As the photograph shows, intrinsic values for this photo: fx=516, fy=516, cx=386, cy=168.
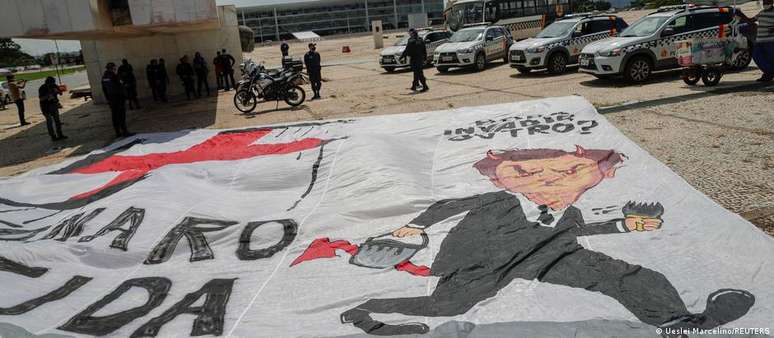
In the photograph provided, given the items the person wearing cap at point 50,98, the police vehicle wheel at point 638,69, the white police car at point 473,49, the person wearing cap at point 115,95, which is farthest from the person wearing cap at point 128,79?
the police vehicle wheel at point 638,69

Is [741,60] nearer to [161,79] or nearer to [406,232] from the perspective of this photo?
[406,232]

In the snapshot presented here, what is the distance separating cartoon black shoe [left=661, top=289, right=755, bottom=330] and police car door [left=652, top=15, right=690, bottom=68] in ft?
36.7

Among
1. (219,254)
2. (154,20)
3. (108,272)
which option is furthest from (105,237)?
(154,20)

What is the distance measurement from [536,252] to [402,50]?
1897 centimetres

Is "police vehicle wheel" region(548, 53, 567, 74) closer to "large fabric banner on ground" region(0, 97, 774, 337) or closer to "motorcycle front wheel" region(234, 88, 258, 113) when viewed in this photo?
"motorcycle front wheel" region(234, 88, 258, 113)

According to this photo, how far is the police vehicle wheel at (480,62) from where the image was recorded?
19.4 meters

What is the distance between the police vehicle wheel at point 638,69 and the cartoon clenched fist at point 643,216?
9.42 meters

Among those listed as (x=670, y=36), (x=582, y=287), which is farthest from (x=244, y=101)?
(x=582, y=287)

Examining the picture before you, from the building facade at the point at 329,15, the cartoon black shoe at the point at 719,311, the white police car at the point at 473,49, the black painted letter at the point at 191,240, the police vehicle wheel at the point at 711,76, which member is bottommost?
the cartoon black shoe at the point at 719,311

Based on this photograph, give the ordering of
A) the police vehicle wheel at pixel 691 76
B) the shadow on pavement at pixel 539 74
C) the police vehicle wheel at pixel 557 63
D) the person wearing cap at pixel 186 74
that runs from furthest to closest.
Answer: the person wearing cap at pixel 186 74
the shadow on pavement at pixel 539 74
the police vehicle wheel at pixel 557 63
the police vehicle wheel at pixel 691 76

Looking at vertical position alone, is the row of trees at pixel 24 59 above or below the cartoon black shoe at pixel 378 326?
above

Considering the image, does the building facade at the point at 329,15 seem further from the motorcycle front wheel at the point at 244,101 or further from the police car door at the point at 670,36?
the police car door at the point at 670,36

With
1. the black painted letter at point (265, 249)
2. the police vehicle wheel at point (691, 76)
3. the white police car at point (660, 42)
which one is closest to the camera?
the black painted letter at point (265, 249)

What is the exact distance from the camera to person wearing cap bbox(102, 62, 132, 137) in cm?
1170
